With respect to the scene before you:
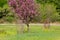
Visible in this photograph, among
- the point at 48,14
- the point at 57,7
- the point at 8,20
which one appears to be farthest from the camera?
the point at 57,7

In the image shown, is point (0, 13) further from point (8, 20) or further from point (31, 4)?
point (31, 4)

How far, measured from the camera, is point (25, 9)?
87.5 feet

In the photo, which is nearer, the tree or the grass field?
the grass field

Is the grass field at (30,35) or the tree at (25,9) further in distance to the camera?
the tree at (25,9)

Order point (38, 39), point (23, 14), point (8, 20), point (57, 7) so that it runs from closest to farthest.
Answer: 1. point (38, 39)
2. point (23, 14)
3. point (8, 20)
4. point (57, 7)

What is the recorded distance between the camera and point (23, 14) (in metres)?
26.4

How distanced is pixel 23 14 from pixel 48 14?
10.9m

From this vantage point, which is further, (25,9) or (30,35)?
(25,9)

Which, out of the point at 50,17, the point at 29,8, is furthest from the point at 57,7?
the point at 29,8

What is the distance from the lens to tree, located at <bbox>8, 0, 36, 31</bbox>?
87.0 feet

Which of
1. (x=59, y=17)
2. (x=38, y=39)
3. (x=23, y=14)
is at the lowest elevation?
(x=59, y=17)

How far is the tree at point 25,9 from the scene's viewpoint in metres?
26.5

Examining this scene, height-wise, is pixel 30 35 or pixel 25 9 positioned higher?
pixel 30 35

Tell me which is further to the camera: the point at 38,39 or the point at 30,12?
the point at 30,12
